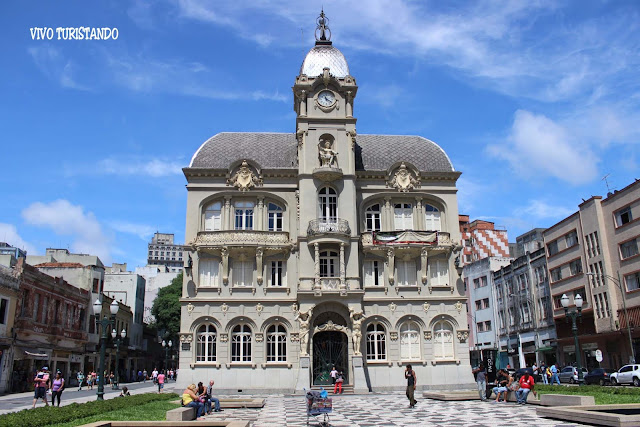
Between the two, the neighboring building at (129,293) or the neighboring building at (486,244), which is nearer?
the neighboring building at (129,293)

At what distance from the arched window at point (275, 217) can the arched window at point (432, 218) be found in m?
10.5

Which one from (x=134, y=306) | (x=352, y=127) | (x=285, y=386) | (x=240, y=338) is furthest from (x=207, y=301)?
(x=134, y=306)

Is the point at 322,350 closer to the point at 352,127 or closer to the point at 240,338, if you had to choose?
the point at 240,338

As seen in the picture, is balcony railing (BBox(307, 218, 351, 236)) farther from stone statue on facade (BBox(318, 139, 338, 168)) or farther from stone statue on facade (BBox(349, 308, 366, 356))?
stone statue on facade (BBox(349, 308, 366, 356))

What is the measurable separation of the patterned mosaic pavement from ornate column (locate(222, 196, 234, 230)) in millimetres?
15420

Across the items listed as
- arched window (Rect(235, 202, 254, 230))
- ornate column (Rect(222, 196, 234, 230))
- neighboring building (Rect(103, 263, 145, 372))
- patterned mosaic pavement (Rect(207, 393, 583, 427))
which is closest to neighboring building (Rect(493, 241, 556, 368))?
arched window (Rect(235, 202, 254, 230))

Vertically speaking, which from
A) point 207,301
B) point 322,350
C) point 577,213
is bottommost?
point 322,350

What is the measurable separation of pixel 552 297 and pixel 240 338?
110 ft

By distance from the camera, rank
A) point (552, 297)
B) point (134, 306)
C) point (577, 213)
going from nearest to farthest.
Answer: point (577, 213), point (552, 297), point (134, 306)

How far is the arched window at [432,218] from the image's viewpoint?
1676 inches

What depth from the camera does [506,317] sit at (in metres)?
64.6

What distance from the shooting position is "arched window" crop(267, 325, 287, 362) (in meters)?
39.1

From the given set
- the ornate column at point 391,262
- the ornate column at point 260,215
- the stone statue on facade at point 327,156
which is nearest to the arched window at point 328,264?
the ornate column at point 391,262

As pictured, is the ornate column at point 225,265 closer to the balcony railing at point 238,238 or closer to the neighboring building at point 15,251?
the balcony railing at point 238,238
